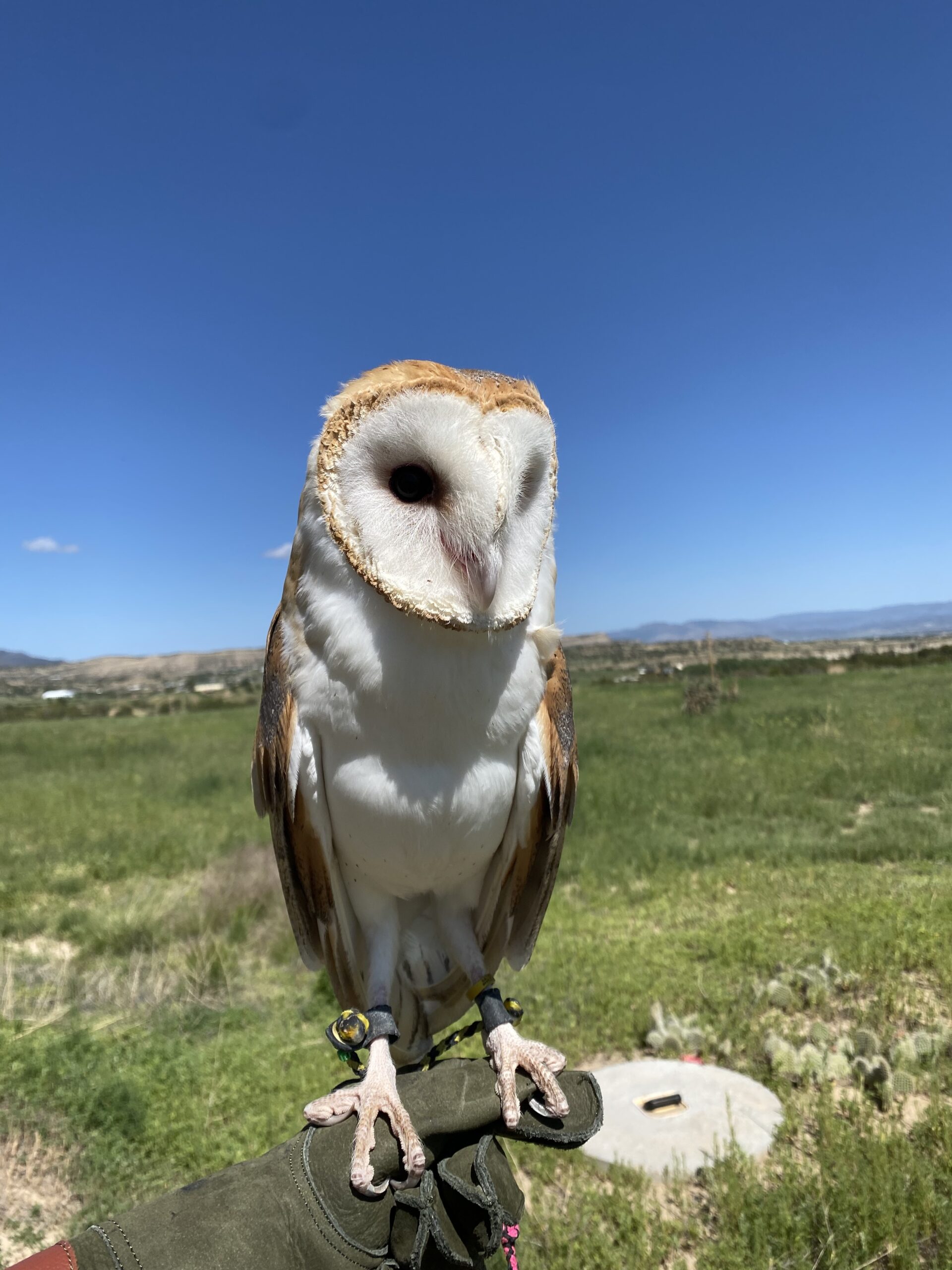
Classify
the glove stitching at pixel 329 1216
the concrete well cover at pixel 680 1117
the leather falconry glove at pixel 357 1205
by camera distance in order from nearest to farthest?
1. the leather falconry glove at pixel 357 1205
2. the glove stitching at pixel 329 1216
3. the concrete well cover at pixel 680 1117

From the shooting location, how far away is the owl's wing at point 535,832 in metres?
2.07

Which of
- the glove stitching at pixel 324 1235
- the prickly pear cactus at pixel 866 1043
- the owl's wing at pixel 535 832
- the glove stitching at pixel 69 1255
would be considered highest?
the owl's wing at pixel 535 832

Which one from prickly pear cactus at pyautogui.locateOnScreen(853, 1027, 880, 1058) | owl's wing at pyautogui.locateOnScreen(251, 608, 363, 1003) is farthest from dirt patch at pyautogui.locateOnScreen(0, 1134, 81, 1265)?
prickly pear cactus at pyautogui.locateOnScreen(853, 1027, 880, 1058)

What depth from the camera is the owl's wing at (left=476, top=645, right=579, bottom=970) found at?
207cm

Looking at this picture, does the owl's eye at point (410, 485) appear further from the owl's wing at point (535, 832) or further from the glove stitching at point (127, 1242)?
the glove stitching at point (127, 1242)

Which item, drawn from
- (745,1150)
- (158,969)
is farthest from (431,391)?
(158,969)

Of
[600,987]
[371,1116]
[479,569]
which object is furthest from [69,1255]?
[600,987]

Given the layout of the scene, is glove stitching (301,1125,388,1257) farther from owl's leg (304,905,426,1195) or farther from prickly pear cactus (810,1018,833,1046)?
prickly pear cactus (810,1018,833,1046)

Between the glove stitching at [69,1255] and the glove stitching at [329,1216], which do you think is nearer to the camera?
the glove stitching at [69,1255]

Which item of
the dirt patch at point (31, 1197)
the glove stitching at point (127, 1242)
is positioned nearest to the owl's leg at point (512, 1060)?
the glove stitching at point (127, 1242)

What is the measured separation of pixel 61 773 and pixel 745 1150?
17.1 metres

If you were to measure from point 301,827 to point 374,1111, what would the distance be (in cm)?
74

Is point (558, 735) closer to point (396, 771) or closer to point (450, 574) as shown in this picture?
point (396, 771)

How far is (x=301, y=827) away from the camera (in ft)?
6.87
